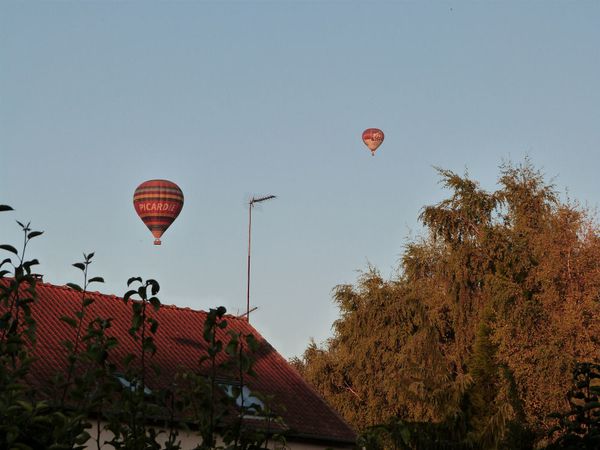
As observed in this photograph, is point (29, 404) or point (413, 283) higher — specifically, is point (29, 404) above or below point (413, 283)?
below

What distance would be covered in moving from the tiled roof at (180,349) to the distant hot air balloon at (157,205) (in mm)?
15070

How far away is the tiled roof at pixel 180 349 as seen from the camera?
992 inches

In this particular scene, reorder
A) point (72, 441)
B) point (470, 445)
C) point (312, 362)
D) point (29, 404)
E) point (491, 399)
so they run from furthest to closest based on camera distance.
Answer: point (312, 362), point (491, 399), point (470, 445), point (72, 441), point (29, 404)

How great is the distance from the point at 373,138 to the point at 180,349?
104 feet

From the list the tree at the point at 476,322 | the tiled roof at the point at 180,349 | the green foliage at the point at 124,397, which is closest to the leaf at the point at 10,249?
the green foliage at the point at 124,397

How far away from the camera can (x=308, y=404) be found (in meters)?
27.8

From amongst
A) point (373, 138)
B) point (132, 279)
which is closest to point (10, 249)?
point (132, 279)

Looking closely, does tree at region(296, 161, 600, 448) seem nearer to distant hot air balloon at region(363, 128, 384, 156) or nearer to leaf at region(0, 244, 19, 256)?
distant hot air balloon at region(363, 128, 384, 156)

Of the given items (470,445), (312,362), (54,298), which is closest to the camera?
(54,298)

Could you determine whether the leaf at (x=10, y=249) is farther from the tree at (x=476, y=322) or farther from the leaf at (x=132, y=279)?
the tree at (x=476, y=322)

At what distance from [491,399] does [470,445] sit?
22.2 feet

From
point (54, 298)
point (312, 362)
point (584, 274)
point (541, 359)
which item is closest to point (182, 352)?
point (54, 298)

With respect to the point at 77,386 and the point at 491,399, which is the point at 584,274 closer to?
the point at 491,399

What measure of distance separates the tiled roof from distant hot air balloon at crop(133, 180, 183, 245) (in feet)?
49.4
